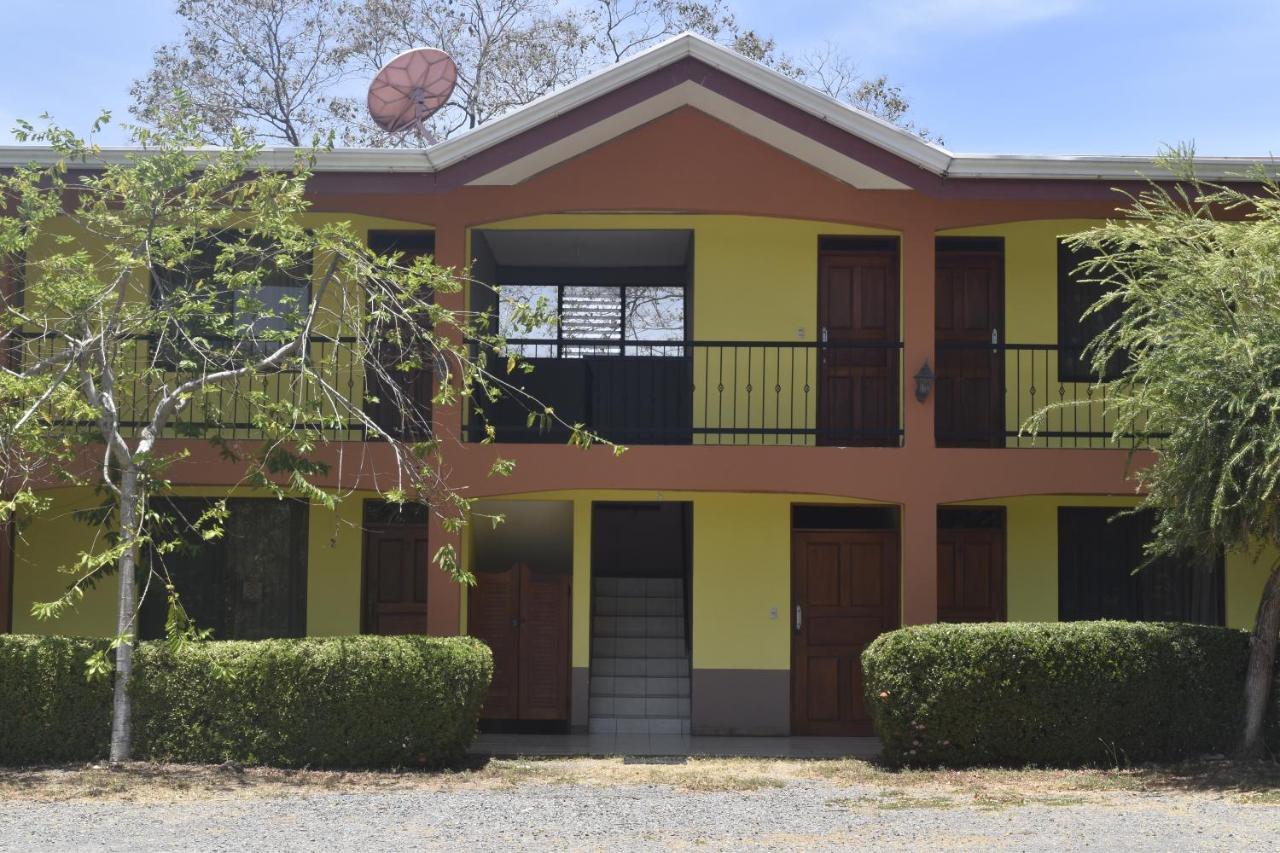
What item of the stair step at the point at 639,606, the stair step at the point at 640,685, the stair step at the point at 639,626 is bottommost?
the stair step at the point at 640,685

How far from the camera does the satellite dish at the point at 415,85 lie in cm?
1413

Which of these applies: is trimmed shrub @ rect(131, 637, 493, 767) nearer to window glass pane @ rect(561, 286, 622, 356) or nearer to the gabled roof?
the gabled roof

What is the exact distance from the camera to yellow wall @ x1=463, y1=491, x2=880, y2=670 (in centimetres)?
1428

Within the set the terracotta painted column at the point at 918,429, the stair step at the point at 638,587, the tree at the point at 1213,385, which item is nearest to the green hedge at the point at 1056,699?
the tree at the point at 1213,385

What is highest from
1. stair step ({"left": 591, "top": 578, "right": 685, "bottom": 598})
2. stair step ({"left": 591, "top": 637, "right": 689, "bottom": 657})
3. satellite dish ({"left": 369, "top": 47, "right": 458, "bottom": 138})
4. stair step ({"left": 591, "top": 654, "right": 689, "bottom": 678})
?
satellite dish ({"left": 369, "top": 47, "right": 458, "bottom": 138})

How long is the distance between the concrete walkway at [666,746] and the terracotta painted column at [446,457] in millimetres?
1275

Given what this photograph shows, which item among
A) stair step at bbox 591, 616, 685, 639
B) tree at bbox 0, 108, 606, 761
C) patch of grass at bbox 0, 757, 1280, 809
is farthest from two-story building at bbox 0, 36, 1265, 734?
patch of grass at bbox 0, 757, 1280, 809

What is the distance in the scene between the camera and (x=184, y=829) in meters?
8.88

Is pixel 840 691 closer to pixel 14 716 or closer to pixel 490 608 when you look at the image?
pixel 490 608

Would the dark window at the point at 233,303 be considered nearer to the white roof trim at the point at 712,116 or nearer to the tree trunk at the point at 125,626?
the tree trunk at the point at 125,626

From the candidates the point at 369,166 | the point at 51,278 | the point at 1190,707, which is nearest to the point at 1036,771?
the point at 1190,707

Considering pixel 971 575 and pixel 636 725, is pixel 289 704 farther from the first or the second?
pixel 971 575

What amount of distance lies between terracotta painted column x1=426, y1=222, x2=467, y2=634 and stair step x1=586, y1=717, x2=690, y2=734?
2201 mm

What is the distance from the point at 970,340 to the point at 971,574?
2.48m
